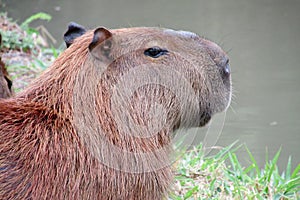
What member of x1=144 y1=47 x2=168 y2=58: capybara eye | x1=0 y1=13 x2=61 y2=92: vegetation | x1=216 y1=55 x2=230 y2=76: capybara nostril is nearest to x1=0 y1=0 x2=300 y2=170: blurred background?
x1=216 y1=55 x2=230 y2=76: capybara nostril

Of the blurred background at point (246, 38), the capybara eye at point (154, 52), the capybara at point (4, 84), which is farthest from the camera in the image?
the blurred background at point (246, 38)

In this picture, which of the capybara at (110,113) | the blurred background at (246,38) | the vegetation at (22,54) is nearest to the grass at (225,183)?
the blurred background at (246,38)

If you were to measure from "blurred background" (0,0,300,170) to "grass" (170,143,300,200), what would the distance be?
57 centimetres

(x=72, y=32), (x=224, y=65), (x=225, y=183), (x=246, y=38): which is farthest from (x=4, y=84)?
(x=246, y=38)

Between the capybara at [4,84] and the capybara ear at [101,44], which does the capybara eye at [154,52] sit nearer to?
the capybara ear at [101,44]

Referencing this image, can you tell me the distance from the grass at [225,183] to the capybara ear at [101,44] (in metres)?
1.35

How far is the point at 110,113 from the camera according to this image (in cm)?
250

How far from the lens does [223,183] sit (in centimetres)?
391

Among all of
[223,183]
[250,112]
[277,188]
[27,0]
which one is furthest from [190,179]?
[27,0]

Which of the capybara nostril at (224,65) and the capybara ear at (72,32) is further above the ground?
the capybara ear at (72,32)

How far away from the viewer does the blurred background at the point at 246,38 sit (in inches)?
245

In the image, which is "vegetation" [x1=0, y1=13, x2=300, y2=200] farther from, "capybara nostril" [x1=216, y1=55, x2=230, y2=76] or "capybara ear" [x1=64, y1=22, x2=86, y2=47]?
"capybara ear" [x1=64, y1=22, x2=86, y2=47]

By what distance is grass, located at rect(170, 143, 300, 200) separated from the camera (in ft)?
12.3

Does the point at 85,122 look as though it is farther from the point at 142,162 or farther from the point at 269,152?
the point at 269,152
